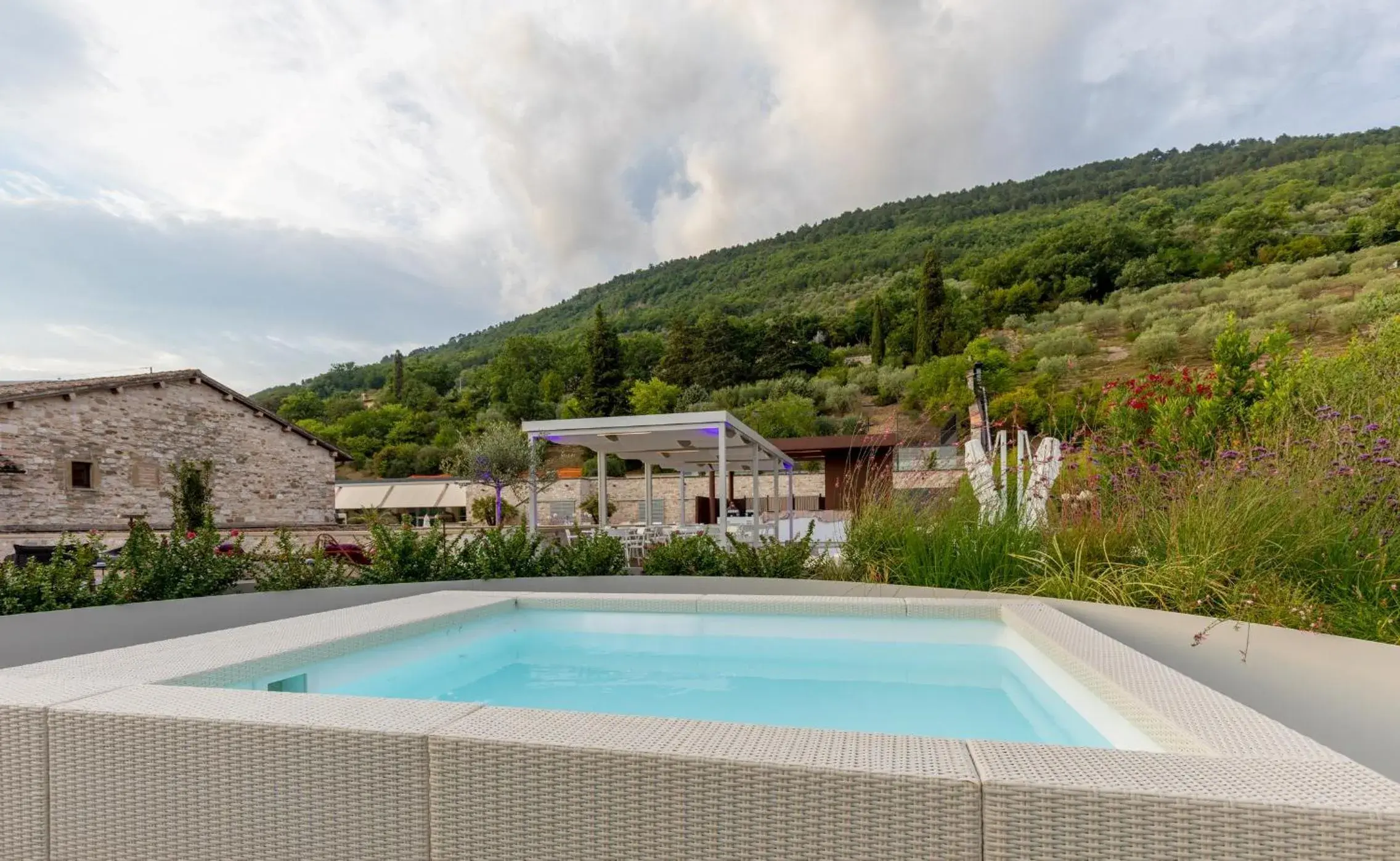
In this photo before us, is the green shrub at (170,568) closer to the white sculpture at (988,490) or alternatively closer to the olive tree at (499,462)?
the white sculpture at (988,490)

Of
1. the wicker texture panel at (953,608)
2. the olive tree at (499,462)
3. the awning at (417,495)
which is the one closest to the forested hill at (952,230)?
the awning at (417,495)

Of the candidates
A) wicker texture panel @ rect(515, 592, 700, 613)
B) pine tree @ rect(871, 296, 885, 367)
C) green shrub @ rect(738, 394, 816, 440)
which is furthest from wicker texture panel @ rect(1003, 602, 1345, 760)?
pine tree @ rect(871, 296, 885, 367)

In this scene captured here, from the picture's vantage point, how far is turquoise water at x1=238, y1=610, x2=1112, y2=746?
3.13 meters

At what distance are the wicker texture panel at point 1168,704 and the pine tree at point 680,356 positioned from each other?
35.8m

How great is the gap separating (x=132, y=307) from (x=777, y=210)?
2840 cm

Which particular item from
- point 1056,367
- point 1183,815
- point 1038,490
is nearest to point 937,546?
point 1038,490

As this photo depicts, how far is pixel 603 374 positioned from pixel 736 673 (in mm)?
34635

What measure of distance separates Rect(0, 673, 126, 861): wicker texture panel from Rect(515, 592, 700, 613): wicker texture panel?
114 inches

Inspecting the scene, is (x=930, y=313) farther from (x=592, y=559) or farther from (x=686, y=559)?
(x=592, y=559)

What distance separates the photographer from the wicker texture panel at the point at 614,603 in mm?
4555

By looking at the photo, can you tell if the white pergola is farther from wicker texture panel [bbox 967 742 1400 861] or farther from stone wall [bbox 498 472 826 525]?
stone wall [bbox 498 472 826 525]

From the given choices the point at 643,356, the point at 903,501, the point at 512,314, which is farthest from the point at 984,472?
the point at 512,314

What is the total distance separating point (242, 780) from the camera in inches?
69.4

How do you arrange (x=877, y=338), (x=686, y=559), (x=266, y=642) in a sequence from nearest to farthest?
(x=266, y=642), (x=686, y=559), (x=877, y=338)
